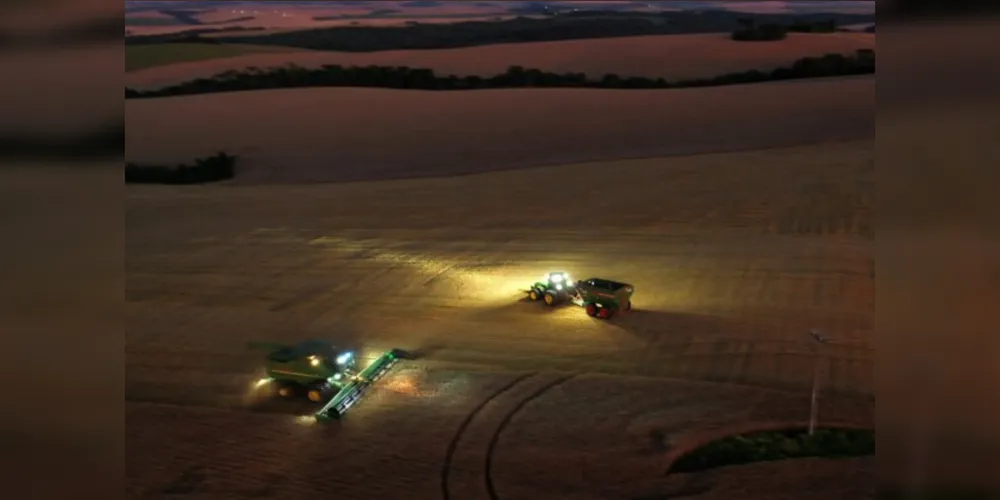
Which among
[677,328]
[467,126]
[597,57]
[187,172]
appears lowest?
[677,328]

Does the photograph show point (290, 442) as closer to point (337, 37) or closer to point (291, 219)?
point (291, 219)

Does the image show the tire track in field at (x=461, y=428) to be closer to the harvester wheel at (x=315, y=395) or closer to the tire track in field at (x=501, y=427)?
the tire track in field at (x=501, y=427)

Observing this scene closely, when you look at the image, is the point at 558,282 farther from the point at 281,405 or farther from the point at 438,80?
the point at 438,80

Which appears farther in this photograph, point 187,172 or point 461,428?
point 187,172

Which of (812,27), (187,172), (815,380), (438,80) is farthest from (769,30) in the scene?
(815,380)

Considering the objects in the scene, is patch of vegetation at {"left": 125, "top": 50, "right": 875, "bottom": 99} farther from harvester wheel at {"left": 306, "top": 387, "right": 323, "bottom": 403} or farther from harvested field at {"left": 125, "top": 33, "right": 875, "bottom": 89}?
harvester wheel at {"left": 306, "top": 387, "right": 323, "bottom": 403}

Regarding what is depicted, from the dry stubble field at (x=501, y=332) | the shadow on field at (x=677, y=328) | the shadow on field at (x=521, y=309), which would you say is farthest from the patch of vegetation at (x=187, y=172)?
the shadow on field at (x=677, y=328)

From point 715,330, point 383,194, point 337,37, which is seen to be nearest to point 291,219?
point 383,194

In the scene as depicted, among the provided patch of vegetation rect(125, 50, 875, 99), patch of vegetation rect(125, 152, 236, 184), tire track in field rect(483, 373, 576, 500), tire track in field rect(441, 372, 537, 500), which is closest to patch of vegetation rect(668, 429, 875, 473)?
tire track in field rect(483, 373, 576, 500)
